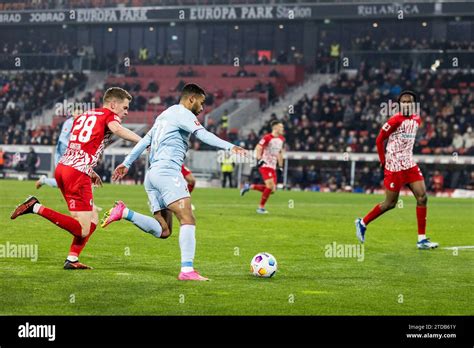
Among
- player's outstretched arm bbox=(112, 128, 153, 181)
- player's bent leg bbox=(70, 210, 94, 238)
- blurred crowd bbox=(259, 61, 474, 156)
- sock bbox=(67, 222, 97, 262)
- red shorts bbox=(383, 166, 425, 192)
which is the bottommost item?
sock bbox=(67, 222, 97, 262)

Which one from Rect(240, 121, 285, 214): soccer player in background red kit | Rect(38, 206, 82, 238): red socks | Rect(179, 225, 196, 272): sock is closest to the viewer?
Rect(179, 225, 196, 272): sock

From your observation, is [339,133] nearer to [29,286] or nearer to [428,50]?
[428,50]

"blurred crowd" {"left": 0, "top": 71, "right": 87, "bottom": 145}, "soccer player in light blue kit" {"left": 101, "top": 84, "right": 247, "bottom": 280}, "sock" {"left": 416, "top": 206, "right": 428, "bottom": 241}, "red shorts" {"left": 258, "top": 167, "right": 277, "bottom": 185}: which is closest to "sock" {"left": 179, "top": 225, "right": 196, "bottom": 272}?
"soccer player in light blue kit" {"left": 101, "top": 84, "right": 247, "bottom": 280}

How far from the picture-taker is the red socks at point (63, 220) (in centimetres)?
1234

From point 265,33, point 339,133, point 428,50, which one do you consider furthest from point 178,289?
A: point 265,33

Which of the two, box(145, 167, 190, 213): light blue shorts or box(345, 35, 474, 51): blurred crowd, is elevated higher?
box(345, 35, 474, 51): blurred crowd

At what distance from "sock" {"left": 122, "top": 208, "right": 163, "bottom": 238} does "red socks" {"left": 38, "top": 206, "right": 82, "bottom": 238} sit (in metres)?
0.63

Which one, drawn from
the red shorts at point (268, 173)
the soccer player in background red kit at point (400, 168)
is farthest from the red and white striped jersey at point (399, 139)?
the red shorts at point (268, 173)

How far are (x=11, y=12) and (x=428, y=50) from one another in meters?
29.7

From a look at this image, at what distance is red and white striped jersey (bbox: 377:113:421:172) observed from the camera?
17.4 m

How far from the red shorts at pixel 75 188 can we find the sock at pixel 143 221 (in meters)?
0.57

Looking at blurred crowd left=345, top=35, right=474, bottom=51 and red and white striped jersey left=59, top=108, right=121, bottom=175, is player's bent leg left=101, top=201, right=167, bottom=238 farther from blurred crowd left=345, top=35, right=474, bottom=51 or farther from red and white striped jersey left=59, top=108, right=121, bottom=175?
blurred crowd left=345, top=35, right=474, bottom=51

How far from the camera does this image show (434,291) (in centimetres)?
1159
